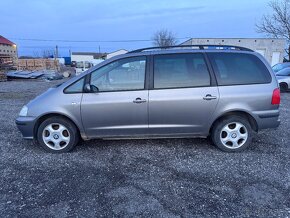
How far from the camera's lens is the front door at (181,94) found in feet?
12.5

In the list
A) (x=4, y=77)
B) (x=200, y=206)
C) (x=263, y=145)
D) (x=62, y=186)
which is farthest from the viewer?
(x=4, y=77)

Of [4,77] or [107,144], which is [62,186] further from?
[4,77]

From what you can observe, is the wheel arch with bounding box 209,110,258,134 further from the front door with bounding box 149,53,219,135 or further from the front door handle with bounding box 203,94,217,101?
the front door handle with bounding box 203,94,217,101

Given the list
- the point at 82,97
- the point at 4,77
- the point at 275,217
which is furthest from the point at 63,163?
the point at 4,77

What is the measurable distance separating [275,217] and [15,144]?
4.47 meters

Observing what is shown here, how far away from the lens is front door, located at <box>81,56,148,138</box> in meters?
3.82

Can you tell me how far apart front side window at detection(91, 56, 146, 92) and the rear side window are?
1.26 m

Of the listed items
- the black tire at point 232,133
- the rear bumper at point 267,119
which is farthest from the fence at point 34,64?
the rear bumper at point 267,119

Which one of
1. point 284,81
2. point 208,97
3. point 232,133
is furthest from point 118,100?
point 284,81

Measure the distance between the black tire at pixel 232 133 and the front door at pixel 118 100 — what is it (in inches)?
48.3

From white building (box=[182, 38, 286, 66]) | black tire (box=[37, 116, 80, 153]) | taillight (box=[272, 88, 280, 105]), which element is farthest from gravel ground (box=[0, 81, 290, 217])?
white building (box=[182, 38, 286, 66])

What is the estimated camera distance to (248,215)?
2.52m

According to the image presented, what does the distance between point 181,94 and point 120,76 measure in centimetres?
106

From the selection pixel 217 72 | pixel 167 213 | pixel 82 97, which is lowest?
pixel 167 213
